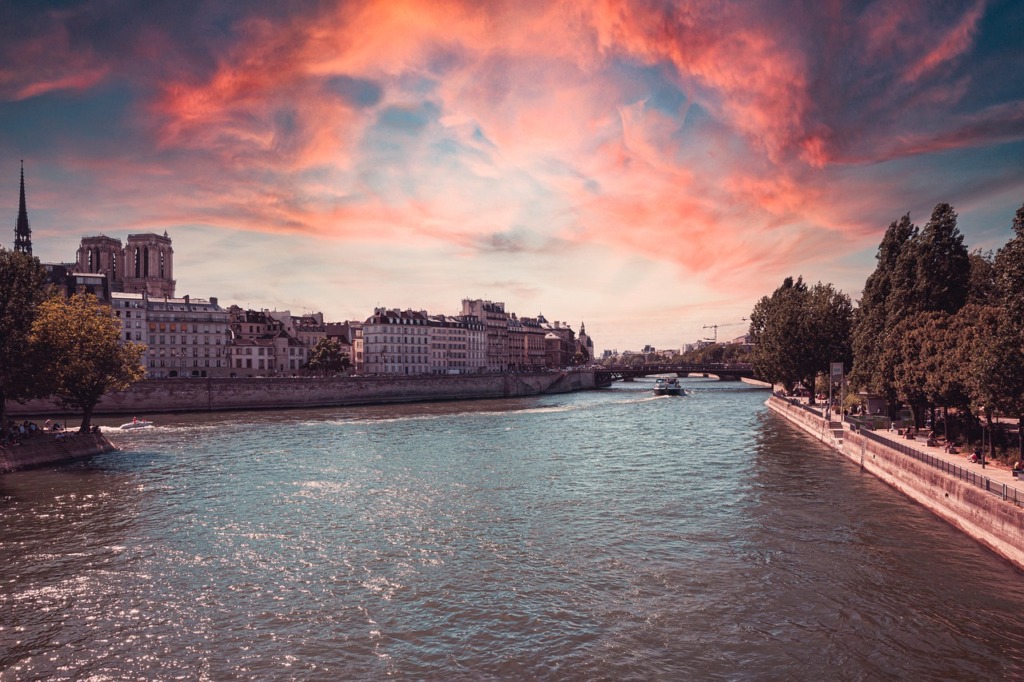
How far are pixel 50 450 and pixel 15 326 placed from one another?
29.8ft

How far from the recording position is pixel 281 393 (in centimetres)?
9831

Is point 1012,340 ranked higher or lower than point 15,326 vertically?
lower

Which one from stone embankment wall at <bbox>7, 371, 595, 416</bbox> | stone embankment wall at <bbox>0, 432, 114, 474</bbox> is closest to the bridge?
stone embankment wall at <bbox>7, 371, 595, 416</bbox>

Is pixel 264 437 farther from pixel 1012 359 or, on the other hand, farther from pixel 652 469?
pixel 1012 359

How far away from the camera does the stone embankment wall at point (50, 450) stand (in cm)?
4147

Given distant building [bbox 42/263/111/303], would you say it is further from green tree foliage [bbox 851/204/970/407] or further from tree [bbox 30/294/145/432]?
green tree foliage [bbox 851/204/970/407]

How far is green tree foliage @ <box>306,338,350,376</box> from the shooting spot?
419 ft

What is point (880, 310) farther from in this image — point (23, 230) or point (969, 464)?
point (23, 230)

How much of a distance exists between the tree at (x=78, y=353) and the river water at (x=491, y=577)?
9.21 meters

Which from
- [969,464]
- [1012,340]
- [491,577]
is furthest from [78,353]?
[1012,340]

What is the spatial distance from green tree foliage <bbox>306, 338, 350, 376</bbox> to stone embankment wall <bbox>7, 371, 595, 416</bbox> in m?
22.6

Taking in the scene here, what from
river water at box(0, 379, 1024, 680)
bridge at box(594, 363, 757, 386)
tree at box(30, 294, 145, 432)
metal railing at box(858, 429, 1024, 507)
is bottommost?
river water at box(0, 379, 1024, 680)

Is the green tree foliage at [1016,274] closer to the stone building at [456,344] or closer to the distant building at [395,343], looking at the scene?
the distant building at [395,343]

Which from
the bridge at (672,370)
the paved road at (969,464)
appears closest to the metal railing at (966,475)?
the paved road at (969,464)
